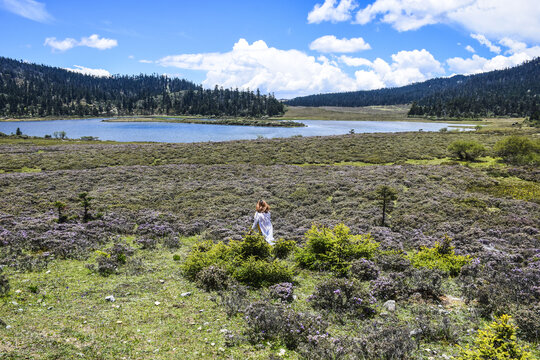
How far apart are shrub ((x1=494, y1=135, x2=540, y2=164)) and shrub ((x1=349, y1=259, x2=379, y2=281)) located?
132 ft

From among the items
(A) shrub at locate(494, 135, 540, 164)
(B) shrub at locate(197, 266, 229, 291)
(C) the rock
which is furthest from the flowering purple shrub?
(A) shrub at locate(494, 135, 540, 164)

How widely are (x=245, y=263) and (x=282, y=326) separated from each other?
11.8ft

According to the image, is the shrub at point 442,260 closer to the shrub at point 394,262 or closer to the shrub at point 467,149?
the shrub at point 394,262

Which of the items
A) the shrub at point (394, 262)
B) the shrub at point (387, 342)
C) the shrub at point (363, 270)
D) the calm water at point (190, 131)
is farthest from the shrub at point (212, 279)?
the calm water at point (190, 131)

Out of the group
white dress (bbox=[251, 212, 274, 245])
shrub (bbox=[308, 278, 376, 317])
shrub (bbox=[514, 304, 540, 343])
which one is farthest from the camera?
white dress (bbox=[251, 212, 274, 245])

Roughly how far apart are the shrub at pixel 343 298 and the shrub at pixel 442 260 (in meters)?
3.69

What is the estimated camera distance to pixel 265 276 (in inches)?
438

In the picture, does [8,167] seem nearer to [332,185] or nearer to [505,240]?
[332,185]

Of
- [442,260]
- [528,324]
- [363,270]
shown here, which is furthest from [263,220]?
[528,324]

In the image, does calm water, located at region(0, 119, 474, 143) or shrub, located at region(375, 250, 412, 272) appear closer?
shrub, located at region(375, 250, 412, 272)

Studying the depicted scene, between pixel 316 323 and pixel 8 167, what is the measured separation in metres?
49.5

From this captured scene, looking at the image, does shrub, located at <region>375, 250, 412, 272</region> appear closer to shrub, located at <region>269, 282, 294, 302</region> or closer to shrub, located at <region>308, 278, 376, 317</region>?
shrub, located at <region>308, 278, 376, 317</region>

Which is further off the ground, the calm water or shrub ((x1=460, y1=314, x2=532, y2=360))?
the calm water

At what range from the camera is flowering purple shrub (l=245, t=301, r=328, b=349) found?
7.62 meters
